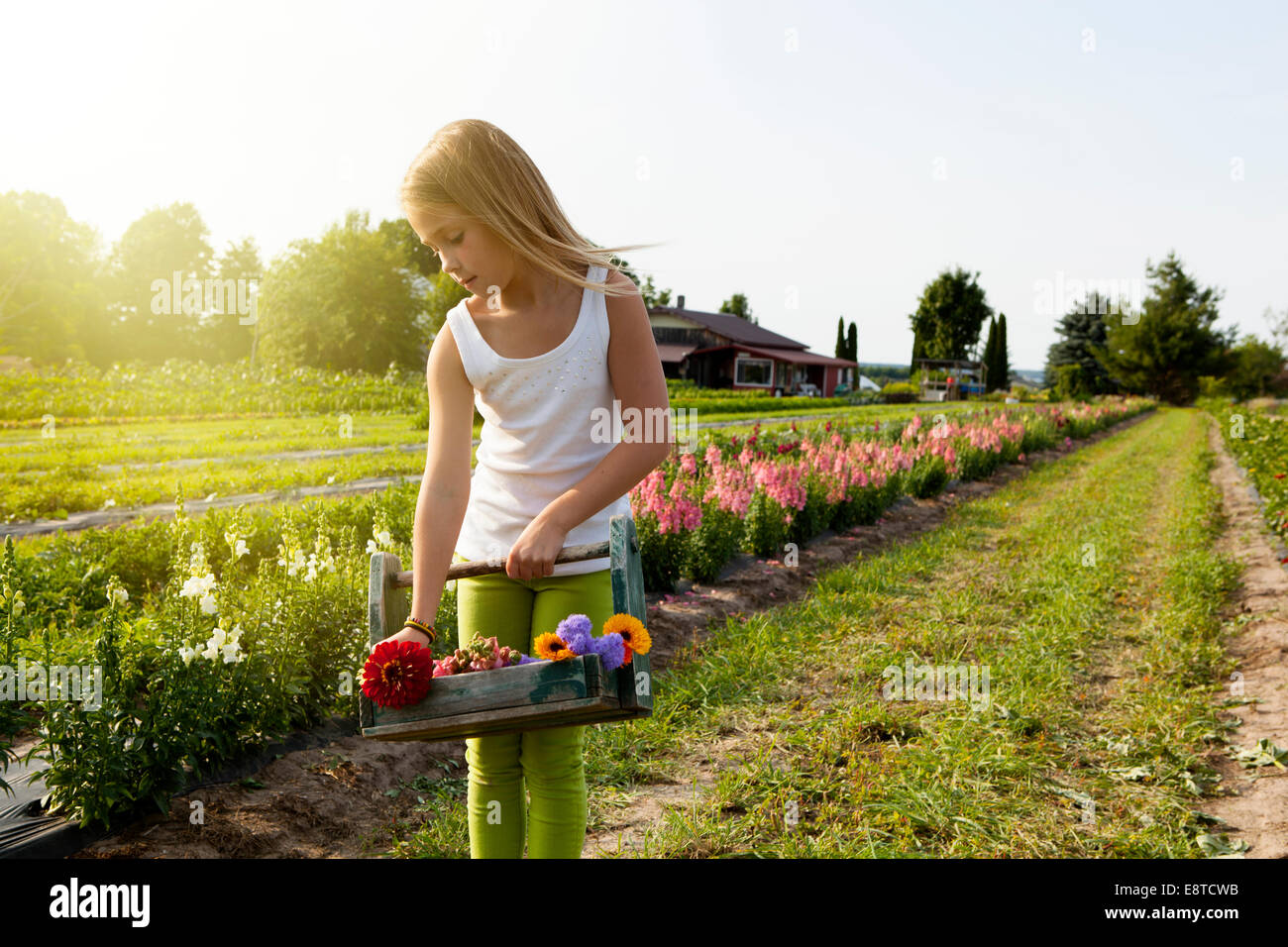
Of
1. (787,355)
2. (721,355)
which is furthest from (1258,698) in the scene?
(787,355)

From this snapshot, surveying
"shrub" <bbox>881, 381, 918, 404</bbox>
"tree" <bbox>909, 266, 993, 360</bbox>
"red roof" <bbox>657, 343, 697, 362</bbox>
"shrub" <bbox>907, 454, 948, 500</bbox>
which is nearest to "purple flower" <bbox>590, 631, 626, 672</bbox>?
"shrub" <bbox>907, 454, 948, 500</bbox>

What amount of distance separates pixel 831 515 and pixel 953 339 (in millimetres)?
59961

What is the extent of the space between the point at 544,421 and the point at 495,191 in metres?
0.47

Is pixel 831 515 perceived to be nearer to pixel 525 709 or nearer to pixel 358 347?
pixel 525 709

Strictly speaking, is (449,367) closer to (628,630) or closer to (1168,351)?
(628,630)

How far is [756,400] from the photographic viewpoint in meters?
30.7

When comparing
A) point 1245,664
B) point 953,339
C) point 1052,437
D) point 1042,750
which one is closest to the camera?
point 1042,750

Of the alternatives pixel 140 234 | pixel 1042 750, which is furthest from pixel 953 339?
pixel 1042 750

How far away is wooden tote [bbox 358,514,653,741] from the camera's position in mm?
Answer: 1467

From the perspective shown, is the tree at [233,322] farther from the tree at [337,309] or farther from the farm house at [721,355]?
the farm house at [721,355]

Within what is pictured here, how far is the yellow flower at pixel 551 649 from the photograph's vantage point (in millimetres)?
1493

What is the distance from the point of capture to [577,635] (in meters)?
1.51

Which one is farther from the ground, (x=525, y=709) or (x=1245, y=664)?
(x=525, y=709)
